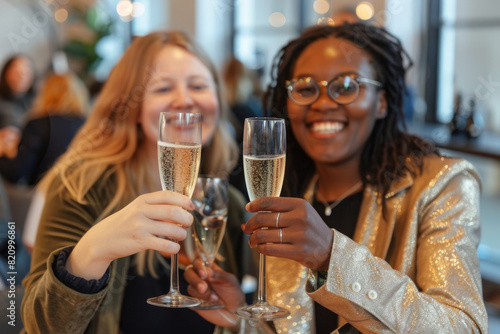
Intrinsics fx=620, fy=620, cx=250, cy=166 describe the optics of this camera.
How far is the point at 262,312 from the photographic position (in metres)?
0.91

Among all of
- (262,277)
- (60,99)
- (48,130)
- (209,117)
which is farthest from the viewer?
(60,99)

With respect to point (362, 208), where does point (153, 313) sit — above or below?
below

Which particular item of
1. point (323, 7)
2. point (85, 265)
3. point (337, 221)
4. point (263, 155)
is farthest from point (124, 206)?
point (323, 7)

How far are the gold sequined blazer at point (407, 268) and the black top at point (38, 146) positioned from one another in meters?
1.23

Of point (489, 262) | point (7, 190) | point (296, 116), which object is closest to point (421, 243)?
point (296, 116)

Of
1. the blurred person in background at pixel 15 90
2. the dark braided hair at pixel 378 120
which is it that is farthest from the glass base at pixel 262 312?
the blurred person in background at pixel 15 90

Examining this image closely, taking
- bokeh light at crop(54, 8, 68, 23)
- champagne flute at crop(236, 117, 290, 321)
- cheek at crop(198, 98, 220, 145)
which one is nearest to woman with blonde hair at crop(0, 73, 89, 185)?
bokeh light at crop(54, 8, 68, 23)

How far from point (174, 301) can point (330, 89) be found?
1.36ft

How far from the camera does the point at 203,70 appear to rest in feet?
4.16

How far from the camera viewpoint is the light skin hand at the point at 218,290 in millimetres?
1060

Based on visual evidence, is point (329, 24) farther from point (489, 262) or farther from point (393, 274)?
point (489, 262)

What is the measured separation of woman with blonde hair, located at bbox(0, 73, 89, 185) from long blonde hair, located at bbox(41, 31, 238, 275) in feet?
1.86

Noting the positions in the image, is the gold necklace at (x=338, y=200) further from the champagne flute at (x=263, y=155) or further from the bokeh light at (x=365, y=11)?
the bokeh light at (x=365, y=11)

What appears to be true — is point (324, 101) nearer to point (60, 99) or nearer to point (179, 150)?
point (179, 150)
